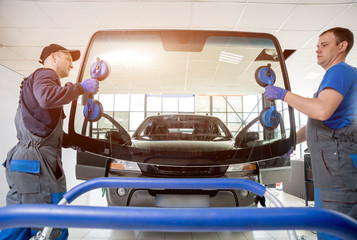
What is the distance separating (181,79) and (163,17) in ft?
7.70

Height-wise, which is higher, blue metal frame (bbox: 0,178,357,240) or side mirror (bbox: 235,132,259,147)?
side mirror (bbox: 235,132,259,147)

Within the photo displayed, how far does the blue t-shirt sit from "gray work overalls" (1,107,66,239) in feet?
5.85

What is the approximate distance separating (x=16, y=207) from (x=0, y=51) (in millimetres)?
5539

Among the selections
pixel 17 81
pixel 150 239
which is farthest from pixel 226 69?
pixel 17 81

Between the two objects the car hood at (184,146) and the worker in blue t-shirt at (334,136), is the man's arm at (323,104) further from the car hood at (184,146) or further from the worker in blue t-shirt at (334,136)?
the car hood at (184,146)

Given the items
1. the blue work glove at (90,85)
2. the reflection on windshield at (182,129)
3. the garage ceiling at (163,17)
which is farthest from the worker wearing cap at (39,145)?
the garage ceiling at (163,17)

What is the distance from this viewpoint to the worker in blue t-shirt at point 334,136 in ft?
3.85

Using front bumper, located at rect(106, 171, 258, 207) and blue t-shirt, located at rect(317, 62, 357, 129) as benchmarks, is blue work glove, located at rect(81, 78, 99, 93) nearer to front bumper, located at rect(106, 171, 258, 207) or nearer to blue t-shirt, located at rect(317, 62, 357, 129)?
front bumper, located at rect(106, 171, 258, 207)

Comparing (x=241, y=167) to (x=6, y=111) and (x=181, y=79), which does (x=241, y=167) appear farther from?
(x=6, y=111)

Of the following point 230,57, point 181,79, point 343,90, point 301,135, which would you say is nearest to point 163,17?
point 181,79

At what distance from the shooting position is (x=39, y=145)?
Result: 140cm

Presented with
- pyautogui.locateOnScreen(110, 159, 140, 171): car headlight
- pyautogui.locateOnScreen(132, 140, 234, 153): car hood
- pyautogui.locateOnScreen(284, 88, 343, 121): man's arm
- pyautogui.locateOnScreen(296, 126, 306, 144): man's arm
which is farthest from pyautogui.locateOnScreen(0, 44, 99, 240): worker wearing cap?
pyautogui.locateOnScreen(296, 126, 306, 144): man's arm

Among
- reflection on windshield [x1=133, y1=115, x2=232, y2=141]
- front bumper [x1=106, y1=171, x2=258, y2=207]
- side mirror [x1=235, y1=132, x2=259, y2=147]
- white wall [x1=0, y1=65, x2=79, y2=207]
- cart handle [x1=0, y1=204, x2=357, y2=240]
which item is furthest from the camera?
white wall [x1=0, y1=65, x2=79, y2=207]

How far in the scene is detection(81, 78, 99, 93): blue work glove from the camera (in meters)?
1.41
